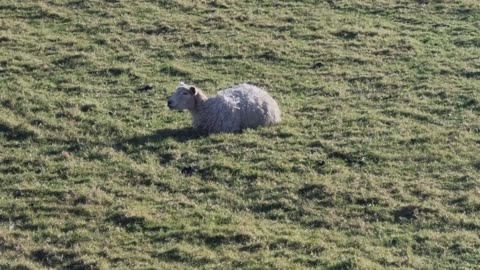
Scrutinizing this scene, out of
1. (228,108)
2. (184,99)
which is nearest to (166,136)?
(184,99)

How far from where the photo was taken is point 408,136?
60.3ft

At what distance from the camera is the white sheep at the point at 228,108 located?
18.8 meters

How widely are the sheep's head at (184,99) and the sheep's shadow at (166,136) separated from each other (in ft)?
2.12

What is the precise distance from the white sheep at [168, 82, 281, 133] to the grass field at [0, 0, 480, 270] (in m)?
0.39

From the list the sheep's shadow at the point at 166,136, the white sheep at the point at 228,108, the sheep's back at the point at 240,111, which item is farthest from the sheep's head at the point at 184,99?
the sheep's shadow at the point at 166,136

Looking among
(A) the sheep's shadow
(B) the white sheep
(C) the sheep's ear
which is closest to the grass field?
(A) the sheep's shadow

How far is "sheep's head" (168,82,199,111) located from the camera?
19438 millimetres

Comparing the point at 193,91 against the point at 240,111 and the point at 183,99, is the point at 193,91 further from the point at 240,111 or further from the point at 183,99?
the point at 240,111

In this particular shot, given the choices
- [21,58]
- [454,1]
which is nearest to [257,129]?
[21,58]

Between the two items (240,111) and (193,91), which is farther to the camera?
(193,91)

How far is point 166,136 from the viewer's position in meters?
18.3

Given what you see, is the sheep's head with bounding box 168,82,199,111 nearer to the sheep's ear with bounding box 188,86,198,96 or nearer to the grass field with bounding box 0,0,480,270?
the sheep's ear with bounding box 188,86,198,96

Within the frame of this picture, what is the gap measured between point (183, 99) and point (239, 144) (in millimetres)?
2261

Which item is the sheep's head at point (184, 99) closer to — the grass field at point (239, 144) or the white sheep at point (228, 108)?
the white sheep at point (228, 108)
